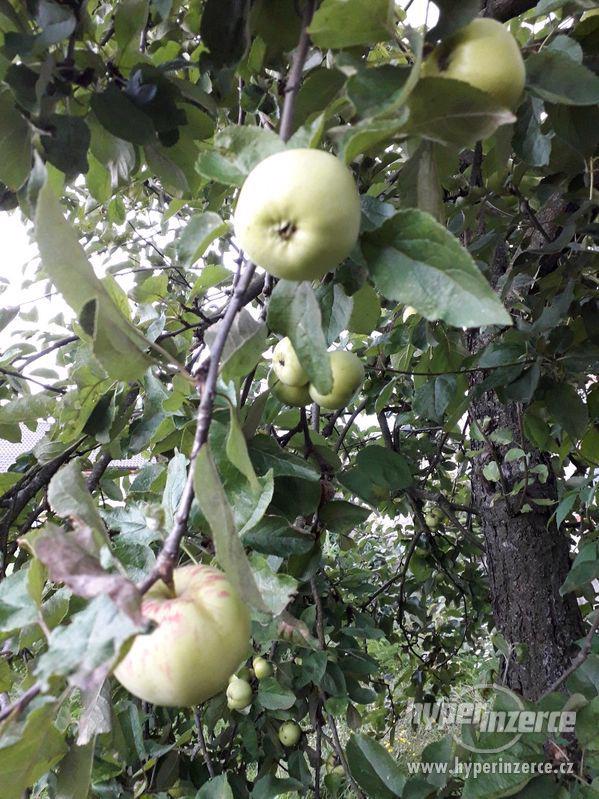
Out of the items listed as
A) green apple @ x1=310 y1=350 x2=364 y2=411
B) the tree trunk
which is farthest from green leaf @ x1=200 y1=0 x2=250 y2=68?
the tree trunk

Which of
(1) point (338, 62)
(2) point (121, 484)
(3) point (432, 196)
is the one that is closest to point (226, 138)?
(1) point (338, 62)

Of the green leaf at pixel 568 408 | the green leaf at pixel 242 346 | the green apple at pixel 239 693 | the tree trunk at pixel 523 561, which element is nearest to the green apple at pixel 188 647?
the green leaf at pixel 242 346

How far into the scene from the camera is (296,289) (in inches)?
28.4

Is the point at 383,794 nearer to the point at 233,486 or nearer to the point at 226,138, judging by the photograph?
the point at 233,486

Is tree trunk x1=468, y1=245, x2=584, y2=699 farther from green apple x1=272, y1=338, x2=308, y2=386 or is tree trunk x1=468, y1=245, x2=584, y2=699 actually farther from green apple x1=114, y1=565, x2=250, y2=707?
green apple x1=114, y1=565, x2=250, y2=707

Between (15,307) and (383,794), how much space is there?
1325mm

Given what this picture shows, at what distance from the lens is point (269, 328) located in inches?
30.2

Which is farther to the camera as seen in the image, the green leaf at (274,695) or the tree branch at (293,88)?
the green leaf at (274,695)

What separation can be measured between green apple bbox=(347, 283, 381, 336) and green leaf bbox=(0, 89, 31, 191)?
21.1 inches

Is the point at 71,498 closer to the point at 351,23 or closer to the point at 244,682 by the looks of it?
the point at 351,23

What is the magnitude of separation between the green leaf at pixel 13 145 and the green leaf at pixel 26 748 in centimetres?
74

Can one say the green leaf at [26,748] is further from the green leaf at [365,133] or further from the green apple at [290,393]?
the green apple at [290,393]

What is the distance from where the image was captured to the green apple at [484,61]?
1.98ft

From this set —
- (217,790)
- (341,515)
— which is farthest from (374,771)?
(341,515)
